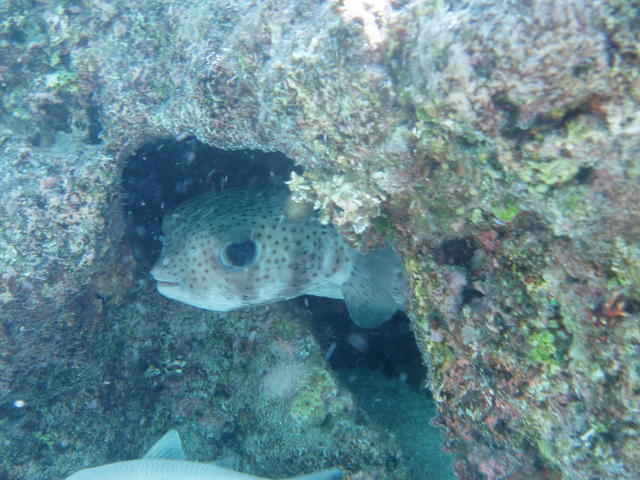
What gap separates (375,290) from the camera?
3285 millimetres

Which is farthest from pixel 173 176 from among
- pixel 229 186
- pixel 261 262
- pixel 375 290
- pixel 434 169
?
pixel 434 169

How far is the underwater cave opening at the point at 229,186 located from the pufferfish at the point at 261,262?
29cm

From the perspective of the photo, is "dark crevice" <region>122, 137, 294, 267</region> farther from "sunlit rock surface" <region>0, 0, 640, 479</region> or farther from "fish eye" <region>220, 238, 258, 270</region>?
"fish eye" <region>220, 238, 258, 270</region>

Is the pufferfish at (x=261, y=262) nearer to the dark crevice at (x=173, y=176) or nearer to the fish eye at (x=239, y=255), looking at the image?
the fish eye at (x=239, y=255)

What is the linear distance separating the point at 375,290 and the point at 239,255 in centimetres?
113

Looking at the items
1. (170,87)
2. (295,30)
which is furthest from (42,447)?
(295,30)

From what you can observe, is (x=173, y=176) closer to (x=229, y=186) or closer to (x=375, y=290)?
(x=229, y=186)

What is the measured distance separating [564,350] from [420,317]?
67 centimetres

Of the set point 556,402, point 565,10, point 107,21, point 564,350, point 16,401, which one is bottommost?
point 16,401

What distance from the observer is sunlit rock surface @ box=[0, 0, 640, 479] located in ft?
4.12

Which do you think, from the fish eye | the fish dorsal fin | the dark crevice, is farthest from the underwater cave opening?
the fish dorsal fin

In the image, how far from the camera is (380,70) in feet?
5.76

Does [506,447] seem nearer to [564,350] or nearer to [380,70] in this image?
[564,350]

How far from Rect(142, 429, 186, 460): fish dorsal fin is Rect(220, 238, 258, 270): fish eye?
4.03ft
